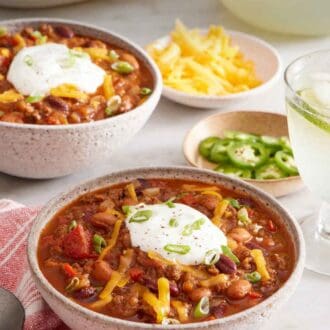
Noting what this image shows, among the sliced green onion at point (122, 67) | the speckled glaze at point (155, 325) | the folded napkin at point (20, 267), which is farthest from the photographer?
the sliced green onion at point (122, 67)

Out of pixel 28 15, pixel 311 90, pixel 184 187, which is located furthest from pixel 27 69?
pixel 28 15

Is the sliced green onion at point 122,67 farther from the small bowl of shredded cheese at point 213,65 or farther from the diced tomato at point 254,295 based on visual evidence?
the diced tomato at point 254,295

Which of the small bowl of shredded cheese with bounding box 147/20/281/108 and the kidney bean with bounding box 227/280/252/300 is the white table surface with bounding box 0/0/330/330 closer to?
the small bowl of shredded cheese with bounding box 147/20/281/108

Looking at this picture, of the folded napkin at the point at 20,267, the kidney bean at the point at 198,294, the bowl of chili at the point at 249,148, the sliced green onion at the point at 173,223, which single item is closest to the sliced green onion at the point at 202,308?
the kidney bean at the point at 198,294

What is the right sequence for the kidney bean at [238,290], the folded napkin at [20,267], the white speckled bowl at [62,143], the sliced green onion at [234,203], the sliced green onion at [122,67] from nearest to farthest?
1. the kidney bean at [238,290]
2. the folded napkin at [20,267]
3. the sliced green onion at [234,203]
4. the white speckled bowl at [62,143]
5. the sliced green onion at [122,67]

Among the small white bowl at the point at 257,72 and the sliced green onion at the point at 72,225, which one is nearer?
the sliced green onion at the point at 72,225

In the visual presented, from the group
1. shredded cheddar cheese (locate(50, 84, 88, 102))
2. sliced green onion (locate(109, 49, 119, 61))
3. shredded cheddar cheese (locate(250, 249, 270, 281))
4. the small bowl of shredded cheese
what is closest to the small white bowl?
the small bowl of shredded cheese

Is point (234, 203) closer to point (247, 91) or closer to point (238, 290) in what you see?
point (238, 290)

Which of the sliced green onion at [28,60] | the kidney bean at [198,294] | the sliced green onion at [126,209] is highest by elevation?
the sliced green onion at [28,60]
